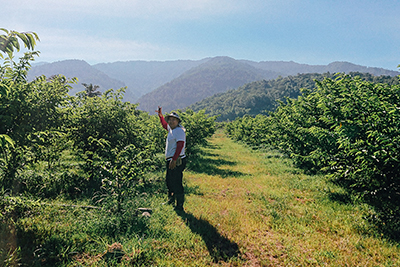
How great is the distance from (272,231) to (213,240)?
151 cm

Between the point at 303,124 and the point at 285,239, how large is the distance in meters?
6.23

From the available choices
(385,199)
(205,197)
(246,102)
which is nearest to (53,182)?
(205,197)

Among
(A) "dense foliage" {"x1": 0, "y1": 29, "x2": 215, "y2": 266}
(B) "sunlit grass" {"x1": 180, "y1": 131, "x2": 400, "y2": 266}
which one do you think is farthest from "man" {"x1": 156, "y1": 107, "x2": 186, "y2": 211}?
(A) "dense foliage" {"x1": 0, "y1": 29, "x2": 215, "y2": 266}

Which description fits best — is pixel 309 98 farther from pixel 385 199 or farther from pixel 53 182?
pixel 53 182

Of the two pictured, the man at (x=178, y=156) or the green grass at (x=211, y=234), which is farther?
the man at (x=178, y=156)

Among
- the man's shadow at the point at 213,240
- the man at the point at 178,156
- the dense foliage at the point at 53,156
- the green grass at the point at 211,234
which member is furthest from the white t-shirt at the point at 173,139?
the man's shadow at the point at 213,240

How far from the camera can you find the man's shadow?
3955mm

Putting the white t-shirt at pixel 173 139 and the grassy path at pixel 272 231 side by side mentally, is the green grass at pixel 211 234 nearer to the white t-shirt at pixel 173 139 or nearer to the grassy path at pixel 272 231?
the grassy path at pixel 272 231

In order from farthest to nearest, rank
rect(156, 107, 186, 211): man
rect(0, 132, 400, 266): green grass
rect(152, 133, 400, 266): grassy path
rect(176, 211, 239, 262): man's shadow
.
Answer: rect(156, 107, 186, 211): man
rect(176, 211, 239, 262): man's shadow
rect(152, 133, 400, 266): grassy path
rect(0, 132, 400, 266): green grass

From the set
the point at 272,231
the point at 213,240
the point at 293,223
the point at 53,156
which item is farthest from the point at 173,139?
the point at 293,223

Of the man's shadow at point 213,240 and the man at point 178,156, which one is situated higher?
the man at point 178,156

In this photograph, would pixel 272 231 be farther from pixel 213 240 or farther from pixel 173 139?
pixel 173 139

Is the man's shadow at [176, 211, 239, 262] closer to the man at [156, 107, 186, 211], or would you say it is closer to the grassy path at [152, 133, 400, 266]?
the grassy path at [152, 133, 400, 266]

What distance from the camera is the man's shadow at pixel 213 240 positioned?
156 inches
